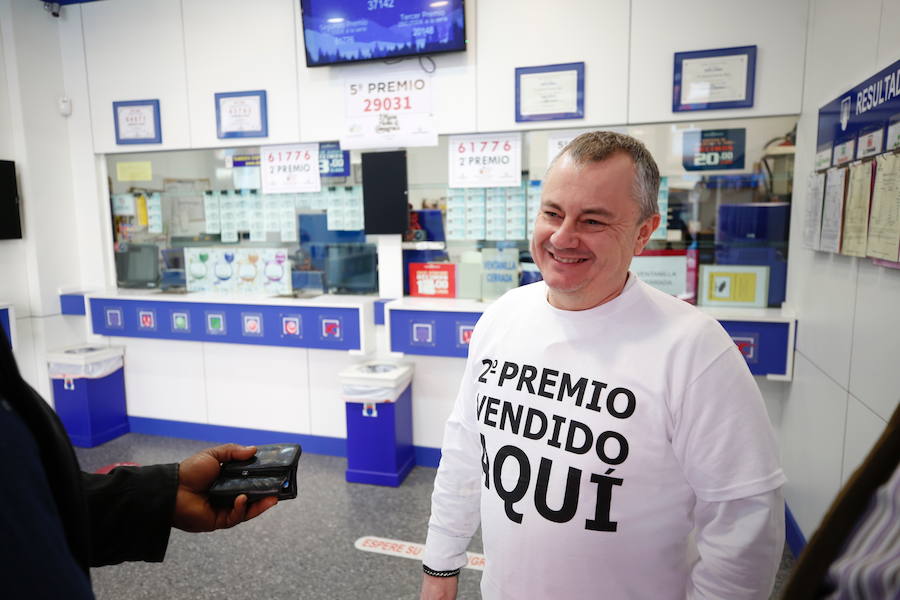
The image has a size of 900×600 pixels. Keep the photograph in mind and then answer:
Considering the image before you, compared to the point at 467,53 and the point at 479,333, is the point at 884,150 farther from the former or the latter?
the point at 467,53

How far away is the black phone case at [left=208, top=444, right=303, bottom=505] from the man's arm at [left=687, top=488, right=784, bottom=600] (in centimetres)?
91

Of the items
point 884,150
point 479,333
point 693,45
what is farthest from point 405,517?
point 693,45

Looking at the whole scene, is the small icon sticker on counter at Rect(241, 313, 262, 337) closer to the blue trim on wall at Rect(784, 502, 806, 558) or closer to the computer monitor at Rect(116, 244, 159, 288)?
the computer monitor at Rect(116, 244, 159, 288)

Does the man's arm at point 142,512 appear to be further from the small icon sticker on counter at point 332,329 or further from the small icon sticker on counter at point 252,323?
the small icon sticker on counter at point 252,323

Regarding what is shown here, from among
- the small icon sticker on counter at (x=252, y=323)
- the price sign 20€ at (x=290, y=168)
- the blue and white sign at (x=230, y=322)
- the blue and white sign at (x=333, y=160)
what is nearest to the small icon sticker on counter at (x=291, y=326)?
the blue and white sign at (x=230, y=322)

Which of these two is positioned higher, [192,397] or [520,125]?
[520,125]

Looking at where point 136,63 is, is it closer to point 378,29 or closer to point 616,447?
point 378,29

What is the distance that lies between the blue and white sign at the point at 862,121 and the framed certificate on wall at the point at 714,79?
492 mm

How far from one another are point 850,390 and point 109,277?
15.4 ft

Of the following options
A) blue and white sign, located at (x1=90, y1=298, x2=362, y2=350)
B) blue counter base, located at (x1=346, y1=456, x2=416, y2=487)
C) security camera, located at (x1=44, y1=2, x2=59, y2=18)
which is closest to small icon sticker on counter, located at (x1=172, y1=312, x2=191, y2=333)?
blue and white sign, located at (x1=90, y1=298, x2=362, y2=350)

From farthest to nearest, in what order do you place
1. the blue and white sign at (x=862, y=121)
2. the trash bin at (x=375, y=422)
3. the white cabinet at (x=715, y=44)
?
the trash bin at (x=375, y=422) → the white cabinet at (x=715, y=44) → the blue and white sign at (x=862, y=121)

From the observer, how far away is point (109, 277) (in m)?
4.23

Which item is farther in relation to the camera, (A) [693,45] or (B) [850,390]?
(A) [693,45]

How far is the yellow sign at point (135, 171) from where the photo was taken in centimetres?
404
